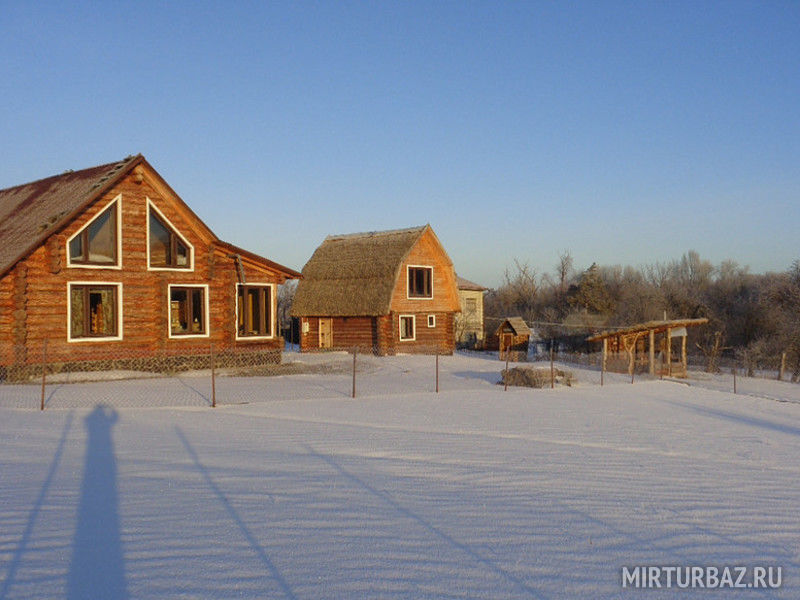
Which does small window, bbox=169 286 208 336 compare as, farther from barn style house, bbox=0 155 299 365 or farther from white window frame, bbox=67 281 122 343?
white window frame, bbox=67 281 122 343

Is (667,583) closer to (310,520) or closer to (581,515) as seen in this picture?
(581,515)

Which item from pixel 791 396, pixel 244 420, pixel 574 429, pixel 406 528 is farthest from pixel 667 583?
pixel 791 396

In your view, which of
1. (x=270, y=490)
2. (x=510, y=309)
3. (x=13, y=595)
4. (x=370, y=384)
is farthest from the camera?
(x=510, y=309)

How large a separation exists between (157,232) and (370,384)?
8.93m

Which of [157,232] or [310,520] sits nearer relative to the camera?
[310,520]

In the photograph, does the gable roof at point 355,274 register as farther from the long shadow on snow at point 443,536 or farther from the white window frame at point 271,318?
the long shadow on snow at point 443,536

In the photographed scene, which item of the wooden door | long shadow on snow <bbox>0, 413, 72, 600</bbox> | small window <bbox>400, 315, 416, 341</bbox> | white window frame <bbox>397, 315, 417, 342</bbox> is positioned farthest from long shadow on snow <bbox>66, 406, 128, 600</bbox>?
the wooden door

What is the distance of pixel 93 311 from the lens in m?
22.6

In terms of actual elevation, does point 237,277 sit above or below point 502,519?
above

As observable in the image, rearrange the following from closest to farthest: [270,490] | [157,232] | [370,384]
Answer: [270,490]
[370,384]
[157,232]

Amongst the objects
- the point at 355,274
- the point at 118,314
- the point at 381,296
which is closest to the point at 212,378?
the point at 118,314

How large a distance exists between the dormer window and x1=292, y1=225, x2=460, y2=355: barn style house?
51.2ft

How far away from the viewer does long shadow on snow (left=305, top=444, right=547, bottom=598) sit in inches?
203

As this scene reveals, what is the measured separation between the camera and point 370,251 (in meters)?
38.6
